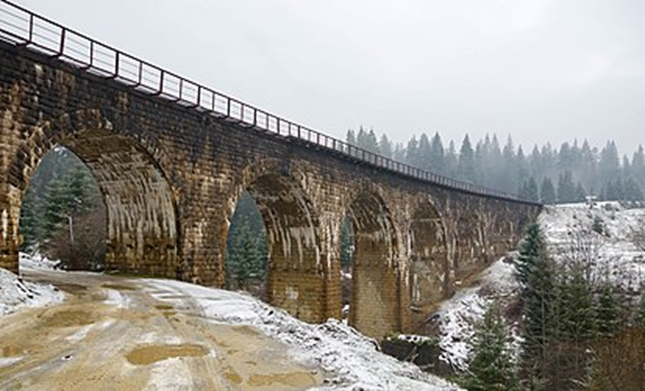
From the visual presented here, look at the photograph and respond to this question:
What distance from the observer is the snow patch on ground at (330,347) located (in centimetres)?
672

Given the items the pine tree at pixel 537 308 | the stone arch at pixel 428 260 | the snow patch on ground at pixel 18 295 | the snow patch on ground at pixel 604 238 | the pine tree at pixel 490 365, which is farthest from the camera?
the snow patch on ground at pixel 604 238

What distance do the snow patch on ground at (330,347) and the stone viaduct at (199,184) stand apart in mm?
4704

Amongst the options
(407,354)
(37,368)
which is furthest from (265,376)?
(407,354)

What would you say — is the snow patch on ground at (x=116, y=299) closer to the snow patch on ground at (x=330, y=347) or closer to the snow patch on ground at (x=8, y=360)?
the snow patch on ground at (x=330, y=347)

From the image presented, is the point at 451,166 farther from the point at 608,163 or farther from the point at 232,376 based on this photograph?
the point at 232,376

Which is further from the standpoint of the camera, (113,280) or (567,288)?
(567,288)

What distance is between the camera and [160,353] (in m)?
7.81

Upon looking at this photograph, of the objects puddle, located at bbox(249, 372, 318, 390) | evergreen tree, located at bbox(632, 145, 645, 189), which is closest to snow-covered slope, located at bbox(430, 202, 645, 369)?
puddle, located at bbox(249, 372, 318, 390)

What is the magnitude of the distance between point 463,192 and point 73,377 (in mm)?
43140

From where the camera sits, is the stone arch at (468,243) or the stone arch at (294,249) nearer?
the stone arch at (294,249)

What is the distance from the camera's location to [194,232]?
18516mm

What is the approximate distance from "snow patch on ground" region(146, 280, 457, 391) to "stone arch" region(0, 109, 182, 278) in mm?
4512

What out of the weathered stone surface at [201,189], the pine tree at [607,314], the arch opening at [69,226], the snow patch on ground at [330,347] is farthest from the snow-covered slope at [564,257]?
the arch opening at [69,226]

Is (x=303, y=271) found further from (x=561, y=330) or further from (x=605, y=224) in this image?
(x=605, y=224)
